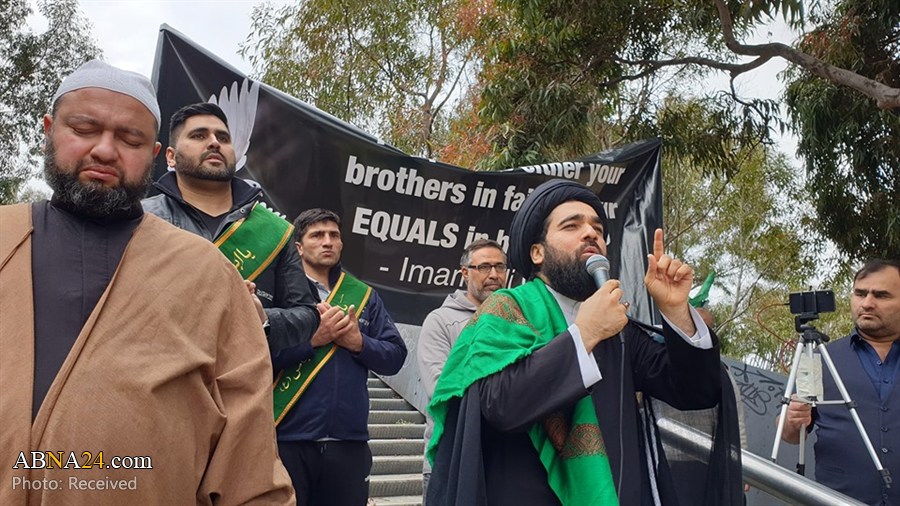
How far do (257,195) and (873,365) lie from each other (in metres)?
2.99

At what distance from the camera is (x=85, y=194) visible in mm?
2031

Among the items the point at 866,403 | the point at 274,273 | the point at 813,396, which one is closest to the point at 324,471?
the point at 274,273

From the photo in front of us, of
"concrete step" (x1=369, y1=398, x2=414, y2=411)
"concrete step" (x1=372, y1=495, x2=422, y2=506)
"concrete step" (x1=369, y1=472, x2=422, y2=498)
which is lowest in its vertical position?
"concrete step" (x1=372, y1=495, x2=422, y2=506)

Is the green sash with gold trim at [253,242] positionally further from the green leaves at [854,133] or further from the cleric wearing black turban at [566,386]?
the green leaves at [854,133]

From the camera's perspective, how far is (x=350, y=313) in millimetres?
3969

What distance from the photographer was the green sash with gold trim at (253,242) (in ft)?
10.2

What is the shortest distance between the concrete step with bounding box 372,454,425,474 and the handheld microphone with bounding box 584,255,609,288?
20.3ft

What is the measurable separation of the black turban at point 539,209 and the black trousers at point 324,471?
1.32 m

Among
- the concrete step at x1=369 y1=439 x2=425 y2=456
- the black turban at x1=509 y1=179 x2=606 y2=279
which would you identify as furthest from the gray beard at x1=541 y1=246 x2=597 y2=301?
the concrete step at x1=369 y1=439 x2=425 y2=456

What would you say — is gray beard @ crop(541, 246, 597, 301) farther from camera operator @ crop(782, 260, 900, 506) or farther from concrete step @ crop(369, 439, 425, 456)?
concrete step @ crop(369, 439, 425, 456)

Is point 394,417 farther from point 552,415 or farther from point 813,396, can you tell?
point 552,415

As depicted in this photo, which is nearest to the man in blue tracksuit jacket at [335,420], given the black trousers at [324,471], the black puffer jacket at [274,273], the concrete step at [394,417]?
the black trousers at [324,471]

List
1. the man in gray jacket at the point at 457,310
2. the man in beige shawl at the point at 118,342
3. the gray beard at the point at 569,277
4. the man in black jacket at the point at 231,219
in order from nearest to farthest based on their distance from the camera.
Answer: the man in beige shawl at the point at 118,342
the gray beard at the point at 569,277
the man in black jacket at the point at 231,219
the man in gray jacket at the point at 457,310

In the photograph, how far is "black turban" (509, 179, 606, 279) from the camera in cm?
295
